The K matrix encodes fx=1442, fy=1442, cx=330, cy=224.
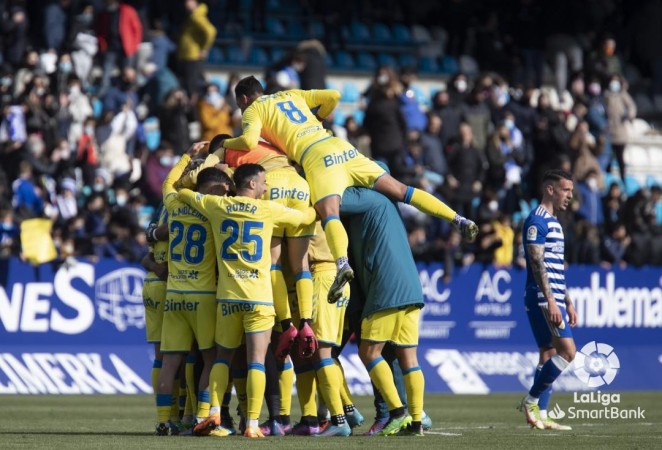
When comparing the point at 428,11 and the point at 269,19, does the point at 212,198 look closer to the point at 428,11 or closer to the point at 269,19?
the point at 269,19

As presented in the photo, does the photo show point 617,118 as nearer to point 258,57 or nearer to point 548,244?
point 258,57

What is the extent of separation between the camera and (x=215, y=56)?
93.2 ft

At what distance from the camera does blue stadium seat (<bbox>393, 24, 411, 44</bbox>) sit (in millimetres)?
31000

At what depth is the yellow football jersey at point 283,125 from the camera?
12.7 meters

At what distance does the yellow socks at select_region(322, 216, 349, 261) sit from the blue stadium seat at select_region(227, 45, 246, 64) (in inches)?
644

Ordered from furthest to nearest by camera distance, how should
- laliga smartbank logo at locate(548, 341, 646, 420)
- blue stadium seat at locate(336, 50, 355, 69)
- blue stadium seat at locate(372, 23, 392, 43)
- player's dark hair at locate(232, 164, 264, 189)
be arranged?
blue stadium seat at locate(372, 23, 392, 43)
blue stadium seat at locate(336, 50, 355, 69)
laliga smartbank logo at locate(548, 341, 646, 420)
player's dark hair at locate(232, 164, 264, 189)

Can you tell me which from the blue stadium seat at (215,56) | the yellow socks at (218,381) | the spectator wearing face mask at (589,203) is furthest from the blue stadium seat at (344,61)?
the yellow socks at (218,381)

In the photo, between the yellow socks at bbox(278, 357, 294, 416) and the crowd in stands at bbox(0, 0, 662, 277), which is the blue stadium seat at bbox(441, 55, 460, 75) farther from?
the yellow socks at bbox(278, 357, 294, 416)

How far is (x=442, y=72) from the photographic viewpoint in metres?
30.0

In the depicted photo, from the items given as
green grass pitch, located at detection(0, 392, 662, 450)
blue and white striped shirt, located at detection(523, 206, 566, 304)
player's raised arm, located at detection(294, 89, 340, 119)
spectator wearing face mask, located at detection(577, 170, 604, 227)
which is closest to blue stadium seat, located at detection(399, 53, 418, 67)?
spectator wearing face mask, located at detection(577, 170, 604, 227)

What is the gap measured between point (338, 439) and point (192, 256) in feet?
6.57

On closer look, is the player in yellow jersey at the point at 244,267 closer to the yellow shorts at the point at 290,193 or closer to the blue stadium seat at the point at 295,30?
the yellow shorts at the point at 290,193

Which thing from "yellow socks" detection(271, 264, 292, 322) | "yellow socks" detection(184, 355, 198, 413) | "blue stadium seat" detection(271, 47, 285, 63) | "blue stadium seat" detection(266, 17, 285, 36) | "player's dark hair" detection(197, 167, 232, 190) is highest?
"blue stadium seat" detection(266, 17, 285, 36)

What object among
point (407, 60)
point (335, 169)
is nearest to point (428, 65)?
point (407, 60)
